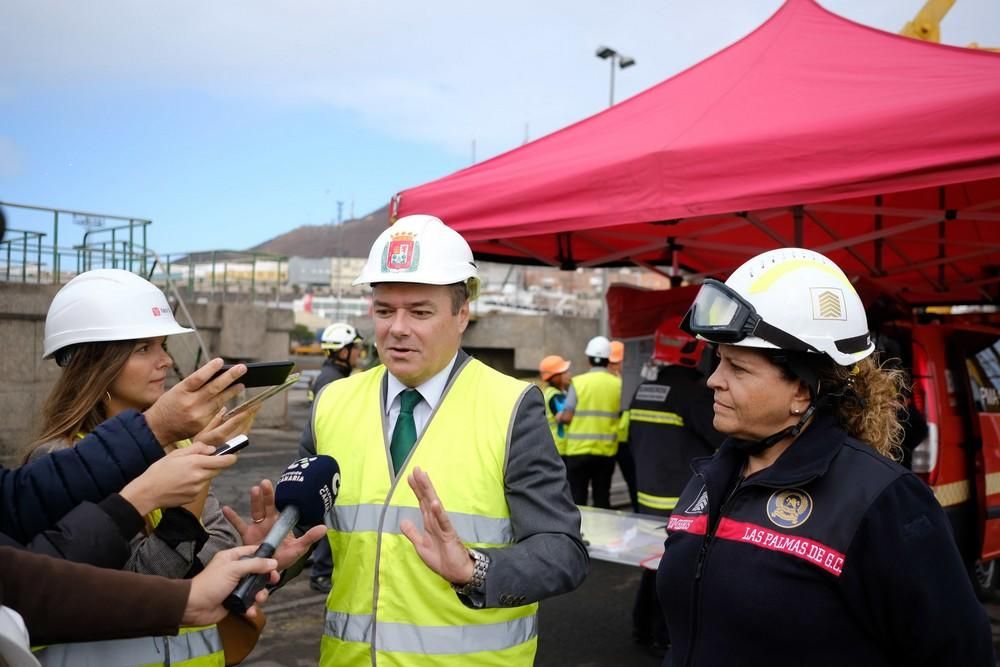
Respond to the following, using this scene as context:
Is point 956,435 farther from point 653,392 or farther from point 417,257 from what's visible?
point 417,257

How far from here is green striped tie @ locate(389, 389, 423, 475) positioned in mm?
2240

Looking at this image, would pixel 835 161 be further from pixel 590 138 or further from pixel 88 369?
pixel 88 369

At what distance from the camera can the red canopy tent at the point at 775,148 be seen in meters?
3.41

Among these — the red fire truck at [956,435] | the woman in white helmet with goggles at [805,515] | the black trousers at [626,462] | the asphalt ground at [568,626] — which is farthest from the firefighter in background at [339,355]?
the woman in white helmet with goggles at [805,515]

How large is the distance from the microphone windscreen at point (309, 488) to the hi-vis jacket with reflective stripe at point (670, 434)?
3.36m

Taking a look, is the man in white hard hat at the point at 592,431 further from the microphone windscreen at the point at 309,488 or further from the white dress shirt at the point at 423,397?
the microphone windscreen at the point at 309,488

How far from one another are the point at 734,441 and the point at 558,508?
20.2 inches

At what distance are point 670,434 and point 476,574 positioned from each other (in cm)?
335

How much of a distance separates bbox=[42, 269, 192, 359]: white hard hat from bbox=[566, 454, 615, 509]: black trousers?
5519mm

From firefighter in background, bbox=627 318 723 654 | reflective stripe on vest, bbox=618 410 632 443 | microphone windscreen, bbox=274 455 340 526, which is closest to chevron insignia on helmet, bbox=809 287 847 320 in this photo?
microphone windscreen, bbox=274 455 340 526

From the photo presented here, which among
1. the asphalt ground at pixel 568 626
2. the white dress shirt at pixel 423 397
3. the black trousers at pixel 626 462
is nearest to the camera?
the white dress shirt at pixel 423 397

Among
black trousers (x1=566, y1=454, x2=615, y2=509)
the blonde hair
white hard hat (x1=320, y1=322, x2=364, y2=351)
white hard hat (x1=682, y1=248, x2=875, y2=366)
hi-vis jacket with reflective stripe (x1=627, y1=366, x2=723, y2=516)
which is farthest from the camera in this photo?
white hard hat (x1=320, y1=322, x2=364, y2=351)

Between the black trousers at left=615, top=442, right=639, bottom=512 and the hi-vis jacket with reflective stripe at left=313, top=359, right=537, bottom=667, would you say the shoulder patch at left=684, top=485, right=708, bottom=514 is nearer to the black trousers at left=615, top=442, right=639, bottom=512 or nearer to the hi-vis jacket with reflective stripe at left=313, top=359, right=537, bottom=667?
the hi-vis jacket with reflective stripe at left=313, top=359, right=537, bottom=667

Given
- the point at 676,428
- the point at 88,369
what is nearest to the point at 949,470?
the point at 676,428
